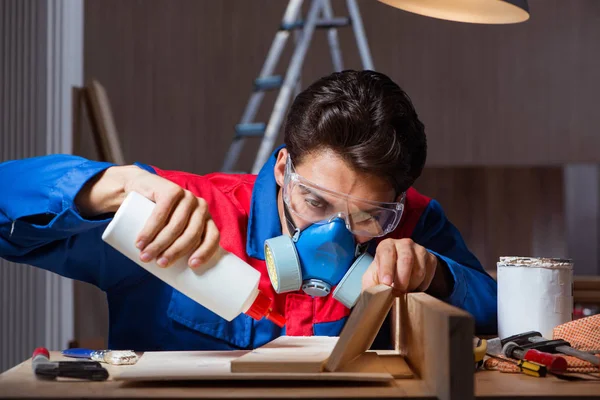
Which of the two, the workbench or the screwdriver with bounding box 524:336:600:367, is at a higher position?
the workbench

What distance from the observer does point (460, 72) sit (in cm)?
370

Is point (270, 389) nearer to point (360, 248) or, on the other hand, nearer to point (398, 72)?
point (360, 248)

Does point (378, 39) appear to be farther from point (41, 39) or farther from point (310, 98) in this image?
point (310, 98)

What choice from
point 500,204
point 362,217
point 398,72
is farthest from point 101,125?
point 500,204

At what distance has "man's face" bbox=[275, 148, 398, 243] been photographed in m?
1.25

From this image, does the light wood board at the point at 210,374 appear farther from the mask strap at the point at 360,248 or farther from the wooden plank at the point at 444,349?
the mask strap at the point at 360,248

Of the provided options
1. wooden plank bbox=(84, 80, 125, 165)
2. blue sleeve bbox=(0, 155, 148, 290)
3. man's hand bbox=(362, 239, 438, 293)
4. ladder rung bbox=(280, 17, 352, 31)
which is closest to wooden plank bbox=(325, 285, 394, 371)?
man's hand bbox=(362, 239, 438, 293)

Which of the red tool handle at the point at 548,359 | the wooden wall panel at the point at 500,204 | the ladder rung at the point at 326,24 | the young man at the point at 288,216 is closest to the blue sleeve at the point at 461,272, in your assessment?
the young man at the point at 288,216

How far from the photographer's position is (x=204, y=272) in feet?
2.91

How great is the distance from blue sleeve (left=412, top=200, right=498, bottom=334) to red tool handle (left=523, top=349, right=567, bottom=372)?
36 centimetres

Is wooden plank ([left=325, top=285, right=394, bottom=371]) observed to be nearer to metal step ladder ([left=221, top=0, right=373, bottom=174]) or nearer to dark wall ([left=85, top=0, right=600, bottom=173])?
metal step ladder ([left=221, top=0, right=373, bottom=174])

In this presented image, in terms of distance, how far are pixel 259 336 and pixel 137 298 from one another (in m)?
0.26

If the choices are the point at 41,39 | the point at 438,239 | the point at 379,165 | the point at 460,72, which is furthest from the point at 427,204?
A: the point at 460,72

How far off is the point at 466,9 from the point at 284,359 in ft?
2.98
